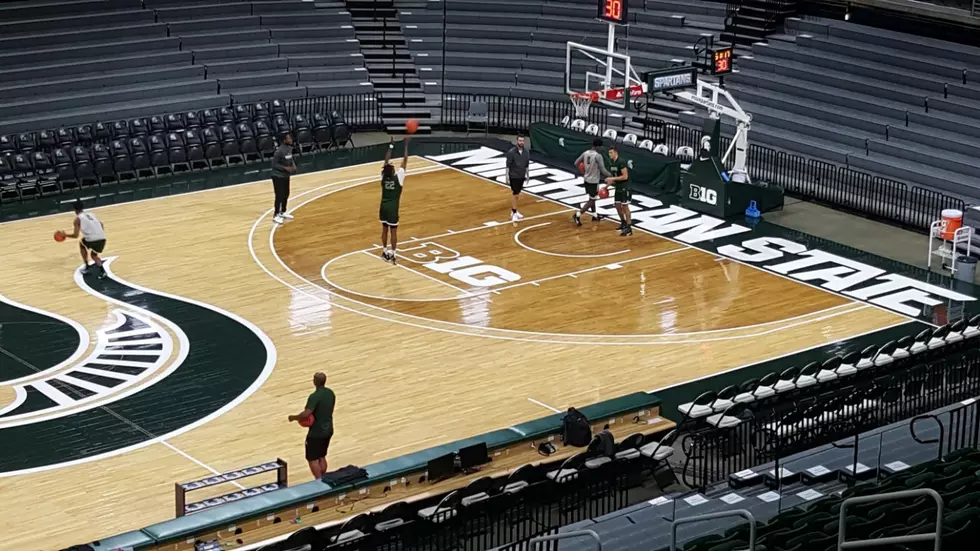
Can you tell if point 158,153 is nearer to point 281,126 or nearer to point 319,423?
point 281,126

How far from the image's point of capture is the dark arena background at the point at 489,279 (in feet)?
64.8

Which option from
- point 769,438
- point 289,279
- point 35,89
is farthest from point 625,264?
point 35,89

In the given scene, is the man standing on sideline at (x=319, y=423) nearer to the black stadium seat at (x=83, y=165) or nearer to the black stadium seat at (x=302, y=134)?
the black stadium seat at (x=83, y=165)

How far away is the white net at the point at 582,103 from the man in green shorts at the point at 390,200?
6.54 meters

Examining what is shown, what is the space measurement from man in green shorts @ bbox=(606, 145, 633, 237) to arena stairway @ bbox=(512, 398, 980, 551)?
10245 mm

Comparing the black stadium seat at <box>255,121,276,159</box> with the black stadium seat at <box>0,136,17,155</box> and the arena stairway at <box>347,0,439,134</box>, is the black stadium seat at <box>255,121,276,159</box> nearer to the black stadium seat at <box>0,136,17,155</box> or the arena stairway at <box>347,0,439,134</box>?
the arena stairway at <box>347,0,439,134</box>

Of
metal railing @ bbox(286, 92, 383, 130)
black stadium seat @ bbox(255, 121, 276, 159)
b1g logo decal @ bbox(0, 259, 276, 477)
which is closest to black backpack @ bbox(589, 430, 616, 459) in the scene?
b1g logo decal @ bbox(0, 259, 276, 477)

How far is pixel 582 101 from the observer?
36.2 m

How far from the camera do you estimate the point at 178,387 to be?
2394cm

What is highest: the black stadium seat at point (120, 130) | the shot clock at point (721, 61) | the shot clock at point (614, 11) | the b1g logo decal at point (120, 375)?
the shot clock at point (614, 11)

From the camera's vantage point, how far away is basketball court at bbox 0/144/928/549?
2180 cm

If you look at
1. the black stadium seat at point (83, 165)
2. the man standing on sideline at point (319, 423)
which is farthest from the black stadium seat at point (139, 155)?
the man standing on sideline at point (319, 423)

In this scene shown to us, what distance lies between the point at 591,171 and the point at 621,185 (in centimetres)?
75

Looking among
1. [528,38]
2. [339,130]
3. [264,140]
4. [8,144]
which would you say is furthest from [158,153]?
[528,38]
